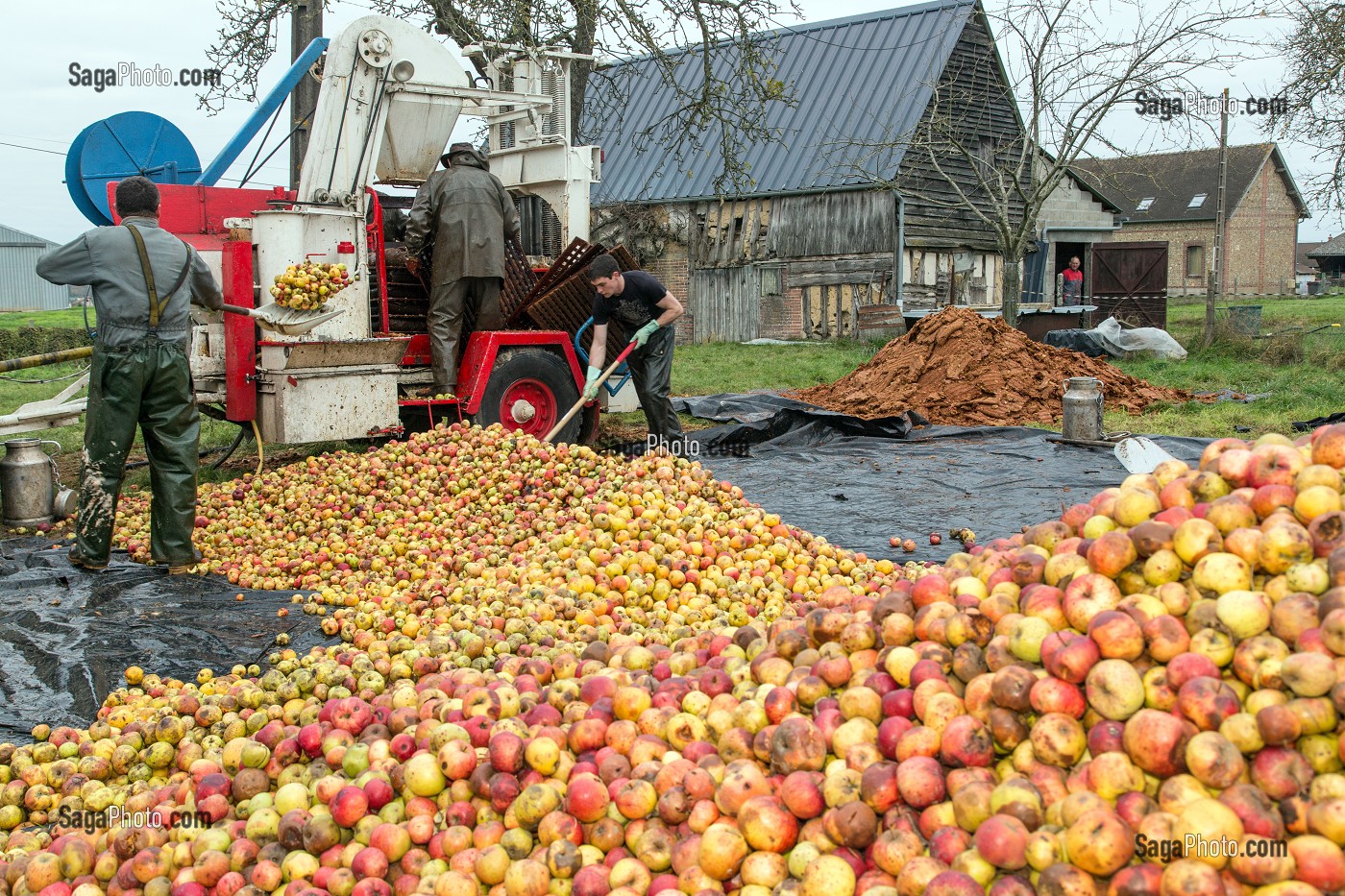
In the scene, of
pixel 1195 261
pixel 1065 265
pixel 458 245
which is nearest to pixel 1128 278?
pixel 1065 265

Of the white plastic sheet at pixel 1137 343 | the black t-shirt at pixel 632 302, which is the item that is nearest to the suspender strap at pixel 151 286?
the black t-shirt at pixel 632 302

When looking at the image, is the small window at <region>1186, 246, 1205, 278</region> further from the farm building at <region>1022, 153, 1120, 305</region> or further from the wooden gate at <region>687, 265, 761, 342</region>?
the wooden gate at <region>687, 265, 761, 342</region>

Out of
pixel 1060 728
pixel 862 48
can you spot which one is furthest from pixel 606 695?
pixel 862 48

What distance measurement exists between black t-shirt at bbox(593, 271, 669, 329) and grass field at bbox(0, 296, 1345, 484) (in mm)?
2063

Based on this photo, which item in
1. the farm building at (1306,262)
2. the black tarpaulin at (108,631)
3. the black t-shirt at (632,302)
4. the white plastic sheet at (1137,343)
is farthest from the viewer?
the farm building at (1306,262)

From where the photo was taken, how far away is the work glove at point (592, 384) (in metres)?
8.59

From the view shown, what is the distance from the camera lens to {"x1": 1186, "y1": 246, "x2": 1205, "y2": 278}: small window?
45.7 m

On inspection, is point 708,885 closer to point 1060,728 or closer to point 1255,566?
point 1060,728

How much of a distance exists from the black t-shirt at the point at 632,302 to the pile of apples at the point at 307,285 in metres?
2.16

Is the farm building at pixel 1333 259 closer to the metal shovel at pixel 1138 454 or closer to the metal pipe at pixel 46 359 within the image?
the metal shovel at pixel 1138 454

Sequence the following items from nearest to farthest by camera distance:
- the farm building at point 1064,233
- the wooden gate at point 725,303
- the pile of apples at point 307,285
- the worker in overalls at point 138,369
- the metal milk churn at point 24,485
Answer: the worker in overalls at point 138,369, the metal milk churn at point 24,485, the pile of apples at point 307,285, the wooden gate at point 725,303, the farm building at point 1064,233

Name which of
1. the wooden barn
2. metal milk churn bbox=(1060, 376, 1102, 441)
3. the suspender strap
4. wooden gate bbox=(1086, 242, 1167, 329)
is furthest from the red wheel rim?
wooden gate bbox=(1086, 242, 1167, 329)

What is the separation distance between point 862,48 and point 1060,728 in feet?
79.6

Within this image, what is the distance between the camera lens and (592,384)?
28.5 ft
